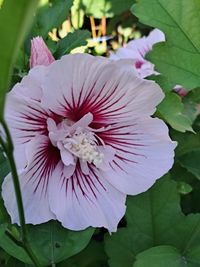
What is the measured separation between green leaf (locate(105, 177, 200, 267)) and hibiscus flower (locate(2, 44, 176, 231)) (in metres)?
0.11

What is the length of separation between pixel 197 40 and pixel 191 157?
0.74 ft

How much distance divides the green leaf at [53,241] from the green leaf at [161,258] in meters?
0.09

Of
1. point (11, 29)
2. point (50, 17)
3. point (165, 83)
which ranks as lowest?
point (165, 83)

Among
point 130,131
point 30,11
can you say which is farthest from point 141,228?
point 30,11

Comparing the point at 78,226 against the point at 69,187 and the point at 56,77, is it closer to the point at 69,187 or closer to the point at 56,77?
the point at 69,187

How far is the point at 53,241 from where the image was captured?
32.2 inches

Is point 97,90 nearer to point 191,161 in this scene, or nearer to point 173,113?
point 173,113

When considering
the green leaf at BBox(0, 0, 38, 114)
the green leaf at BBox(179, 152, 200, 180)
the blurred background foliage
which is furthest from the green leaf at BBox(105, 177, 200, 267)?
the green leaf at BBox(0, 0, 38, 114)

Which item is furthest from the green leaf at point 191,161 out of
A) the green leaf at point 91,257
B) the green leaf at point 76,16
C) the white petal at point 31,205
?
the green leaf at point 76,16

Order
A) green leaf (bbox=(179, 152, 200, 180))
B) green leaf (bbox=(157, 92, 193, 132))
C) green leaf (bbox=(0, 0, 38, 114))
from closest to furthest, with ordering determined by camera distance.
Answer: green leaf (bbox=(0, 0, 38, 114)) < green leaf (bbox=(157, 92, 193, 132)) < green leaf (bbox=(179, 152, 200, 180))

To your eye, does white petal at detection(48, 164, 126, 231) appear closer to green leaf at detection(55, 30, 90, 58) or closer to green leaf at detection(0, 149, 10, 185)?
green leaf at detection(0, 149, 10, 185)

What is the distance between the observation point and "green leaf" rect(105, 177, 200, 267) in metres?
0.92

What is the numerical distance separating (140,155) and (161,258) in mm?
157

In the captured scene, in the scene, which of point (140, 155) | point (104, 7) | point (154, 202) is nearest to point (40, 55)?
point (140, 155)
